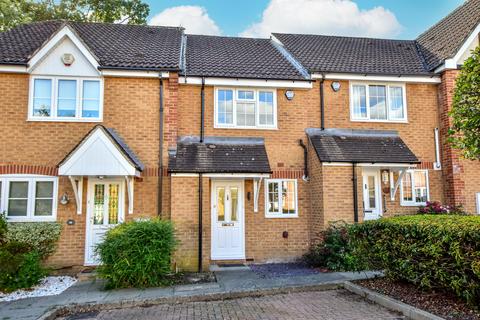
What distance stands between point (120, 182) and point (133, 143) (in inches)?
49.7

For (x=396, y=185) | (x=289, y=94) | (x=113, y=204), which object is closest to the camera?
(x=113, y=204)

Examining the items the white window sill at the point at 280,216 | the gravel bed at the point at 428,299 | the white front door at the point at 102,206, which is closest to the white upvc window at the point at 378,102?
the white window sill at the point at 280,216

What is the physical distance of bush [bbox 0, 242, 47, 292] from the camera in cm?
799

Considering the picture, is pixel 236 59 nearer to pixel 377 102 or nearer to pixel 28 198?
pixel 377 102

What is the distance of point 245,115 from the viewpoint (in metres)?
11.7

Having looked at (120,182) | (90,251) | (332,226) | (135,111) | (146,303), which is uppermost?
(135,111)

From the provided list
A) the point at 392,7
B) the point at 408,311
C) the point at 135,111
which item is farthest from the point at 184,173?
the point at 392,7

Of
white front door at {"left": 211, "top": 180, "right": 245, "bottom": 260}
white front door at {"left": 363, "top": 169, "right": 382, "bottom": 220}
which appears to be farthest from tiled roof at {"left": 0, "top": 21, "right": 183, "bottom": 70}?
white front door at {"left": 363, "top": 169, "right": 382, "bottom": 220}

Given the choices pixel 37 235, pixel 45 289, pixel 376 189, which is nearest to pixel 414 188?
pixel 376 189

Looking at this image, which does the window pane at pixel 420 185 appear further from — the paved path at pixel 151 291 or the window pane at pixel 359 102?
the paved path at pixel 151 291

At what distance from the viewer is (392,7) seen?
1475 cm

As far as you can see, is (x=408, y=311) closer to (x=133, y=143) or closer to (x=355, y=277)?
(x=355, y=277)

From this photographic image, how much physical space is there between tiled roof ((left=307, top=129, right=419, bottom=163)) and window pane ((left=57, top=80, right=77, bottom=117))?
300 inches

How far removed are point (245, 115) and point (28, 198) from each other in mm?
7091
